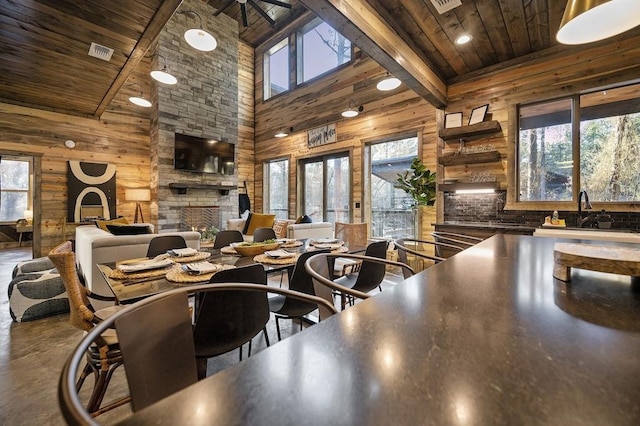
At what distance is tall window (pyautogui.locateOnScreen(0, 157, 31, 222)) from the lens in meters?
7.49

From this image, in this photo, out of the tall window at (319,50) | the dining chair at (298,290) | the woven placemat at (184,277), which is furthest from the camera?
the tall window at (319,50)

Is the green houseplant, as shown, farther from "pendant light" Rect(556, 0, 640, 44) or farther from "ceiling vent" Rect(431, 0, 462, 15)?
"pendant light" Rect(556, 0, 640, 44)

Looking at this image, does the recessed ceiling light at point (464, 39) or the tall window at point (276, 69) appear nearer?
the recessed ceiling light at point (464, 39)

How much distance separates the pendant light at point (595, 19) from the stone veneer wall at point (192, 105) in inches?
260

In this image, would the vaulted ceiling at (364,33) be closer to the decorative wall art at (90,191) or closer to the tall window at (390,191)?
the tall window at (390,191)

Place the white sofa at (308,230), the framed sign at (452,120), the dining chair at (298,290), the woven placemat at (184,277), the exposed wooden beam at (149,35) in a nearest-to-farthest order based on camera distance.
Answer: the woven placemat at (184,277)
the dining chair at (298,290)
the exposed wooden beam at (149,35)
the framed sign at (452,120)
the white sofa at (308,230)

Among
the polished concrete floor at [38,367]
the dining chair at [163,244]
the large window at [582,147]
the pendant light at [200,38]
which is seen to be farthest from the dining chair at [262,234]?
the large window at [582,147]

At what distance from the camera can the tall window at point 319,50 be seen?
611cm

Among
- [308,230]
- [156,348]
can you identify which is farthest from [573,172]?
[156,348]

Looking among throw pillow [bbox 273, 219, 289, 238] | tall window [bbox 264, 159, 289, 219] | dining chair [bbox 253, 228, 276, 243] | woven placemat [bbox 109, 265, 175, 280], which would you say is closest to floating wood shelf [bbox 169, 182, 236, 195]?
tall window [bbox 264, 159, 289, 219]

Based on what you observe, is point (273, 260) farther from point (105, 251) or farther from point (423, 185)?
point (423, 185)

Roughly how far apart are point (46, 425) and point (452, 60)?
4.90 metres

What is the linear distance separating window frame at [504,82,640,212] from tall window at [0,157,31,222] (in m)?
11.4

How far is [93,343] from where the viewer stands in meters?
1.55
